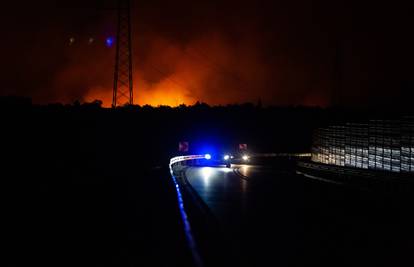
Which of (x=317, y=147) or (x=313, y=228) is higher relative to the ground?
(x=317, y=147)

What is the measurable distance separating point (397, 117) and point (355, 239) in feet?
72.4

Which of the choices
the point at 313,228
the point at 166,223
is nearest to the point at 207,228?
the point at 166,223

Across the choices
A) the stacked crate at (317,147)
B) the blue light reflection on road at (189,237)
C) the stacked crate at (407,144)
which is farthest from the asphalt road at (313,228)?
the stacked crate at (317,147)

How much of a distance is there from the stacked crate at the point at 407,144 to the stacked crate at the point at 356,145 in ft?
19.3

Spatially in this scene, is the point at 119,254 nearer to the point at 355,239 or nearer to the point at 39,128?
the point at 355,239

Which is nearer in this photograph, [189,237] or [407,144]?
[189,237]

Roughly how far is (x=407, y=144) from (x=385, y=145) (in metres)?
3.17

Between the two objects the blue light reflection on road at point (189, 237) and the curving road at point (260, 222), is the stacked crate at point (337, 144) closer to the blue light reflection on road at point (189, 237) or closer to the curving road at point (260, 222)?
the curving road at point (260, 222)

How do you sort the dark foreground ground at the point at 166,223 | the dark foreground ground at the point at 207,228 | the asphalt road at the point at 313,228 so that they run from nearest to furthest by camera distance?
the dark foreground ground at the point at 207,228, the dark foreground ground at the point at 166,223, the asphalt road at the point at 313,228

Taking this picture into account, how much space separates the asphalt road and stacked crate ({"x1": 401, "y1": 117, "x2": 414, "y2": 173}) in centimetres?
387

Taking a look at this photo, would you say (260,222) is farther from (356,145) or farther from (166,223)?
(356,145)

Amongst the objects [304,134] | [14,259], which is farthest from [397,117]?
[304,134]

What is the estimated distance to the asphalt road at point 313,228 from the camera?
38.3ft

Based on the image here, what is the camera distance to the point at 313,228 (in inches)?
649
